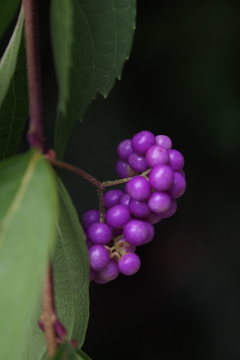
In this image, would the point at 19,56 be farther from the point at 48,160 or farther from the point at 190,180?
the point at 190,180

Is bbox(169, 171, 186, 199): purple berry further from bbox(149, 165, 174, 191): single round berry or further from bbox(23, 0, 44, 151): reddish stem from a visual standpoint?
bbox(23, 0, 44, 151): reddish stem

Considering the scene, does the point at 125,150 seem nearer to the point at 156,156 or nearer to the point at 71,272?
the point at 156,156

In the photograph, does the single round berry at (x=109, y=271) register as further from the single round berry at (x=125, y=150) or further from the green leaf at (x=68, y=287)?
the single round berry at (x=125, y=150)

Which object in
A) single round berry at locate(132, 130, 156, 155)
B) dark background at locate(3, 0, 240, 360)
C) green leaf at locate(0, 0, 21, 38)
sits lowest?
dark background at locate(3, 0, 240, 360)

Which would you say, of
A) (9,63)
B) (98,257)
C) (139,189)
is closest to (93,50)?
(9,63)

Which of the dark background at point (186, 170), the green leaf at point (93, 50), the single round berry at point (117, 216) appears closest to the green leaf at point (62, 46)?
the green leaf at point (93, 50)

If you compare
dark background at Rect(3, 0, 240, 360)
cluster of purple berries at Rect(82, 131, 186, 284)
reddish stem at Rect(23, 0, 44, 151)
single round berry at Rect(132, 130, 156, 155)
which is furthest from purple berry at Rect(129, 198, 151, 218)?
dark background at Rect(3, 0, 240, 360)
